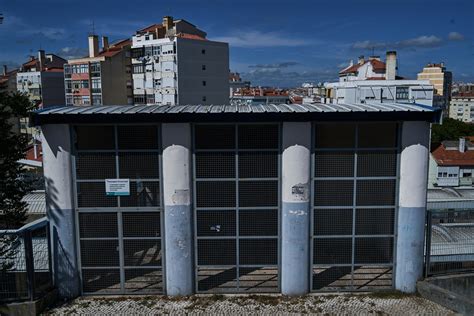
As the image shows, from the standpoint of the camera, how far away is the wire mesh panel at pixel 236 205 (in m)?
10.4

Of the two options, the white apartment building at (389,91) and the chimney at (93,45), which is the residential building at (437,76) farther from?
the chimney at (93,45)

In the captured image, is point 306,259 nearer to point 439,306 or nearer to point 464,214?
point 439,306

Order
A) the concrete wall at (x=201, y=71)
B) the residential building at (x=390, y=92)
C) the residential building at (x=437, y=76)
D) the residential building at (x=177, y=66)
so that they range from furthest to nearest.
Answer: the residential building at (x=437, y=76)
the concrete wall at (x=201, y=71)
the residential building at (x=177, y=66)
the residential building at (x=390, y=92)

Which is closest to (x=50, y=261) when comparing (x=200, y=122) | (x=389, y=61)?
(x=200, y=122)

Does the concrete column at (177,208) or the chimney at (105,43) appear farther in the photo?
the chimney at (105,43)

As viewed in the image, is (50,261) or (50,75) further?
(50,75)

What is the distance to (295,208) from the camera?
10414mm

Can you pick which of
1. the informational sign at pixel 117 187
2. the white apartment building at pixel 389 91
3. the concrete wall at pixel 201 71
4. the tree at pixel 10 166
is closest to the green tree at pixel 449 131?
the white apartment building at pixel 389 91

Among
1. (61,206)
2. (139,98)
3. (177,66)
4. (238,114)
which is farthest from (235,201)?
(139,98)

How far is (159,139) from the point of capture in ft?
33.8

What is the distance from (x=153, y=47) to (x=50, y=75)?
19.4 metres

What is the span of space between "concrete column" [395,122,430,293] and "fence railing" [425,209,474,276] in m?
0.38

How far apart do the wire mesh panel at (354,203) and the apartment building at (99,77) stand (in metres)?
54.7

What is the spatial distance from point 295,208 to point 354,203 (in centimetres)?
146
